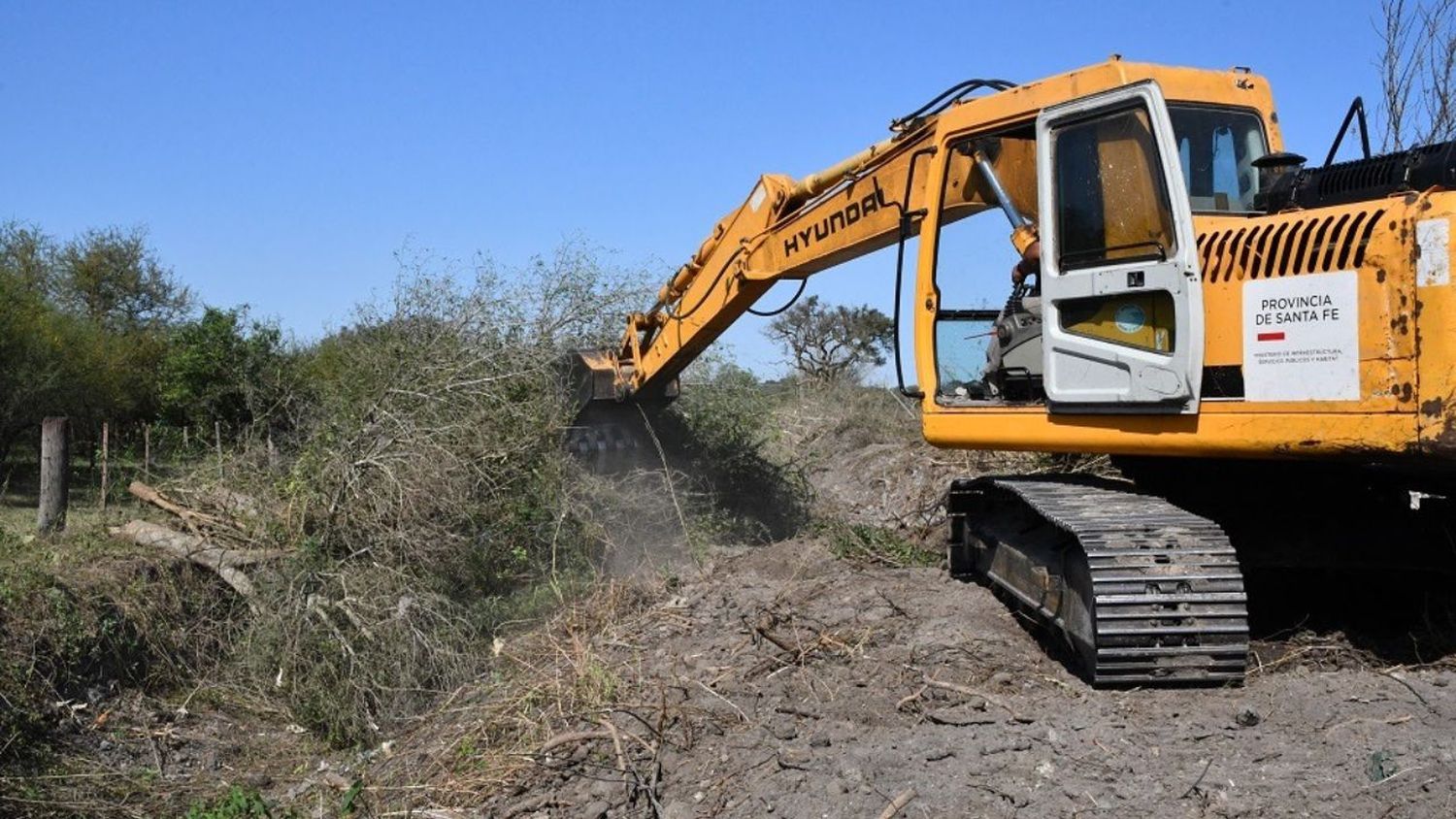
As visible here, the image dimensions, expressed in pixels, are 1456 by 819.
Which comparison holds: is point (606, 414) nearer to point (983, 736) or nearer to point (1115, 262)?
point (1115, 262)

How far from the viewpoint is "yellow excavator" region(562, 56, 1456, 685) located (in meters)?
4.68

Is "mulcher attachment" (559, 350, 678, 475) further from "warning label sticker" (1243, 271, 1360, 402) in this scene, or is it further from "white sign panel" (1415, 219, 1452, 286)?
"white sign panel" (1415, 219, 1452, 286)

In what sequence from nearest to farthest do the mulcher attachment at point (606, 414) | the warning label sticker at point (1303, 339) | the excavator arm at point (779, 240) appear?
the warning label sticker at point (1303, 339) → the excavator arm at point (779, 240) → the mulcher attachment at point (606, 414)

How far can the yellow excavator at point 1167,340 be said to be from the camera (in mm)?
4676

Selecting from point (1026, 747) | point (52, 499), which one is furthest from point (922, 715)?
point (52, 499)

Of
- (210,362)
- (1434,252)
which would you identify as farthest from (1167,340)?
(210,362)

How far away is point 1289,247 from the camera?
487cm

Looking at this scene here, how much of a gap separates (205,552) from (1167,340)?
5895 millimetres

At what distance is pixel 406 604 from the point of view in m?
7.32

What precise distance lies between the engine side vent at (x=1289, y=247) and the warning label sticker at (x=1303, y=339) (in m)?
0.05

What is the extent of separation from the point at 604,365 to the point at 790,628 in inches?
174

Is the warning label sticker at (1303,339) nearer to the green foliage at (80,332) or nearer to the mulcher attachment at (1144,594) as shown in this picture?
the mulcher attachment at (1144,594)

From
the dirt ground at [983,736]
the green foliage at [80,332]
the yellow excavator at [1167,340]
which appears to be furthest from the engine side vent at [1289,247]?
the green foliage at [80,332]

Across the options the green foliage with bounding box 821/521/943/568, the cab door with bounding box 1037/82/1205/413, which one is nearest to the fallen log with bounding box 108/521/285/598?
the green foliage with bounding box 821/521/943/568
